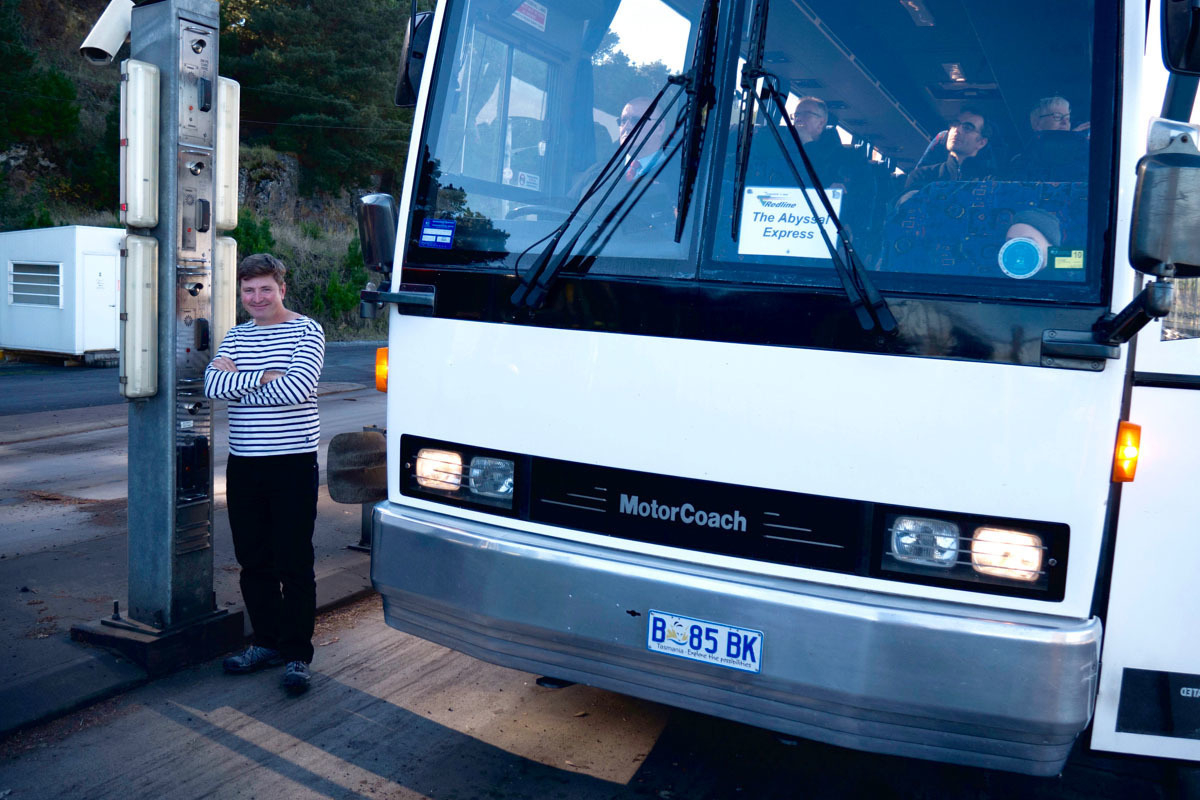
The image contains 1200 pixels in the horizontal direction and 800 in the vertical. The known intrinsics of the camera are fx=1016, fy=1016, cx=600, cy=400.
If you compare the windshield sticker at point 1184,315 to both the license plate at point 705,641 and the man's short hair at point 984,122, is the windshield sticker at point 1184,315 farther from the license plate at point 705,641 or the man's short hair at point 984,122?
the license plate at point 705,641

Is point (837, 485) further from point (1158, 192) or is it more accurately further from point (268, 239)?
point (268, 239)

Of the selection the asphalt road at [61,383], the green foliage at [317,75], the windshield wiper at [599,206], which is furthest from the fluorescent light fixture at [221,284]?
the green foliage at [317,75]

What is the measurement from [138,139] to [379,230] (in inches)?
50.5

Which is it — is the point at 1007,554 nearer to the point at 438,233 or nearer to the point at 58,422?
the point at 438,233

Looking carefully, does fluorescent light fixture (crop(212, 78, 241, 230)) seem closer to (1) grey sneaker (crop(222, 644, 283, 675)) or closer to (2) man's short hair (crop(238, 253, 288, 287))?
(2) man's short hair (crop(238, 253, 288, 287))

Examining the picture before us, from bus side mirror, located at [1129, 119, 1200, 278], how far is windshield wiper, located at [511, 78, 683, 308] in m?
1.37

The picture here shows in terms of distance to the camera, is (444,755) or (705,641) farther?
(444,755)

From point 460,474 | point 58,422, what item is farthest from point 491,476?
point 58,422

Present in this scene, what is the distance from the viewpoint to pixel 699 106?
3254 millimetres

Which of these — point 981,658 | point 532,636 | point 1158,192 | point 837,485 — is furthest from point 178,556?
point 1158,192

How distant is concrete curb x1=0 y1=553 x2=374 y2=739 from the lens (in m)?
3.99

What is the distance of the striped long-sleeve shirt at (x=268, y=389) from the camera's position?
429 centimetres

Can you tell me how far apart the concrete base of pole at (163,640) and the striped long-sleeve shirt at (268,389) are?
898 mm

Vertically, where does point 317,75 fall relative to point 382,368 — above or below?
above
